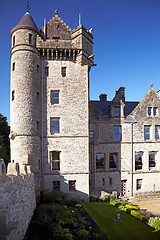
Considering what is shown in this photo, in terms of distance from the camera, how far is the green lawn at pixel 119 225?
14062 mm

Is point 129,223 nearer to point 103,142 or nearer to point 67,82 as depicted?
point 103,142

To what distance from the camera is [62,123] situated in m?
23.2

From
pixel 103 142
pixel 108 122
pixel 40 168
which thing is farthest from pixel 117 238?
pixel 108 122

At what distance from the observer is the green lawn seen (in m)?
14.1

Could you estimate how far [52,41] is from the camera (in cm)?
2339

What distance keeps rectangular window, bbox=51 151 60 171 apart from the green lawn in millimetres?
5682

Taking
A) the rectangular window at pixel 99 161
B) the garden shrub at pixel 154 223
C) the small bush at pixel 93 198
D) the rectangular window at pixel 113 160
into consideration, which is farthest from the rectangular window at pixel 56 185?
the garden shrub at pixel 154 223

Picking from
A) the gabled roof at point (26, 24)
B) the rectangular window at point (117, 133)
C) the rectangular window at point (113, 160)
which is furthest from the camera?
the rectangular window at point (117, 133)

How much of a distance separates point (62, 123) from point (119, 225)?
12.6m

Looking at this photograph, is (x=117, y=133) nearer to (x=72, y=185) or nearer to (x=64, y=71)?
(x=72, y=185)

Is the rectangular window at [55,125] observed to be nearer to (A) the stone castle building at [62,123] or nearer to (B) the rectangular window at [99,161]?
(A) the stone castle building at [62,123]

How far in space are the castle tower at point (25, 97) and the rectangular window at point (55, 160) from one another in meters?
1.99

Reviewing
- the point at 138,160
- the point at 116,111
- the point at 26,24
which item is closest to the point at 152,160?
the point at 138,160

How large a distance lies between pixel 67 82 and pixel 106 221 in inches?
639
